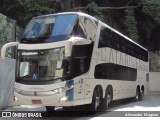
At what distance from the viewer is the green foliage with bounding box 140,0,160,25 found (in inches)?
1080

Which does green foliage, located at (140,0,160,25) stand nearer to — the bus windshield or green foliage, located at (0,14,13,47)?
the bus windshield

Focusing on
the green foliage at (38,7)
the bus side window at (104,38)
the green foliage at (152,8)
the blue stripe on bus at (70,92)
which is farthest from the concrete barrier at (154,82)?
the blue stripe on bus at (70,92)

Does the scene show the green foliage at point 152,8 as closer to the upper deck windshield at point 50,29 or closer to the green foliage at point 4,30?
the upper deck windshield at point 50,29

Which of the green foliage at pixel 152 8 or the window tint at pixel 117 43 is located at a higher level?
the green foliage at pixel 152 8

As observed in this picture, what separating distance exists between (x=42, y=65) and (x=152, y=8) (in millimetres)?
17071

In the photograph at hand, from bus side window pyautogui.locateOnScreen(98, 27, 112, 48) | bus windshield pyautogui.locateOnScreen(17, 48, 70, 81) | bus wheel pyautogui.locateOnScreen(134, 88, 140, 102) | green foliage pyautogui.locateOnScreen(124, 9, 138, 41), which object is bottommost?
bus wheel pyautogui.locateOnScreen(134, 88, 140, 102)

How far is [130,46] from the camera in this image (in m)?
20.6

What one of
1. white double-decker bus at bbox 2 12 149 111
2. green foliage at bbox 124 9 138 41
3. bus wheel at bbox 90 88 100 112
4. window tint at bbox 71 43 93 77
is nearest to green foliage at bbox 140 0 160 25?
green foliage at bbox 124 9 138 41

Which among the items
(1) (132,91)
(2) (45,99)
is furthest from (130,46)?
(2) (45,99)

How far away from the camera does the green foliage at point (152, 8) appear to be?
90.0 feet

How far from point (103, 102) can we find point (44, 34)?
4.49 meters

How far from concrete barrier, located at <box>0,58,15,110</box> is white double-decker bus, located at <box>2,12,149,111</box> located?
2764 mm

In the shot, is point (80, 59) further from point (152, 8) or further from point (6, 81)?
point (152, 8)

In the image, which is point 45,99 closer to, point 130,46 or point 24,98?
point 24,98
